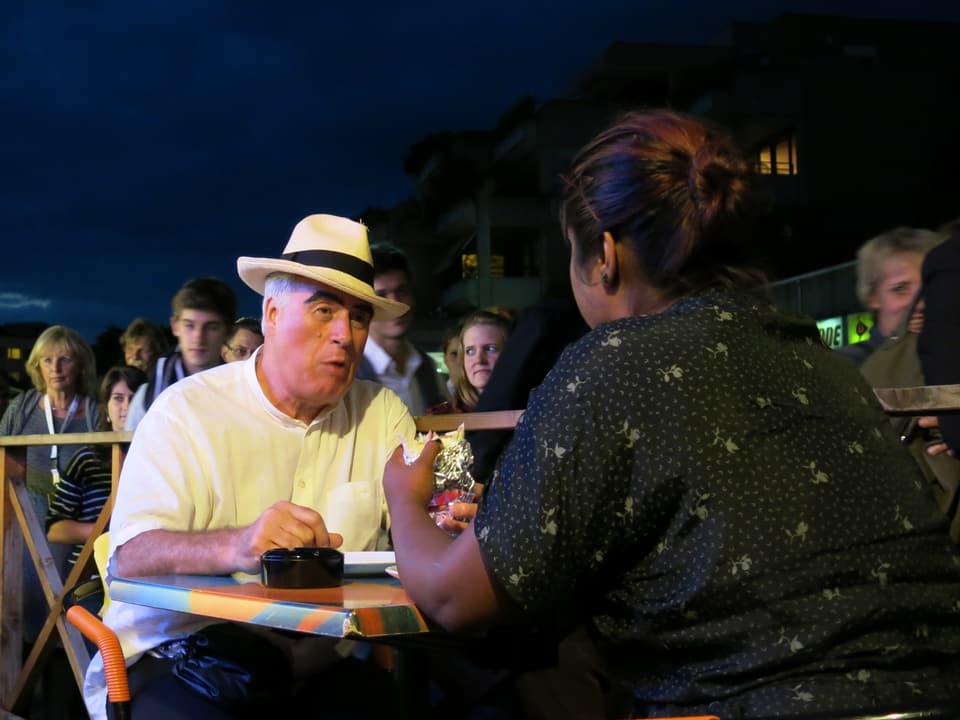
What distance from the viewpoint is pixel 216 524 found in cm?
277

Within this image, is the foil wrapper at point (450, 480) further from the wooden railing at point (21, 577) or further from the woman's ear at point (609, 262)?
the wooden railing at point (21, 577)

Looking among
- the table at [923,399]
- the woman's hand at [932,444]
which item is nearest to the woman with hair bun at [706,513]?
the table at [923,399]

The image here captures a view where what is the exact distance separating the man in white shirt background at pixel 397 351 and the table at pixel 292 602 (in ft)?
7.38

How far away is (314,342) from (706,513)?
1.55 metres

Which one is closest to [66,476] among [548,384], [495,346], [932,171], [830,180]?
[495,346]

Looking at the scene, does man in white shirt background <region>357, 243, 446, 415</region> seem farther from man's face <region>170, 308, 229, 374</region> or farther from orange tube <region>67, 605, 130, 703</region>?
orange tube <region>67, 605, 130, 703</region>

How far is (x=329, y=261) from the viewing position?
286cm

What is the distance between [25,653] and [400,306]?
3.60m

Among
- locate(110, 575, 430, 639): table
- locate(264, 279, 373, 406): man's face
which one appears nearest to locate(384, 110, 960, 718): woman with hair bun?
locate(110, 575, 430, 639): table

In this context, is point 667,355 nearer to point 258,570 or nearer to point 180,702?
point 258,570

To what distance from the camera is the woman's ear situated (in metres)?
1.72

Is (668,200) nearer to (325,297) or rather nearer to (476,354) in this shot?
(325,297)

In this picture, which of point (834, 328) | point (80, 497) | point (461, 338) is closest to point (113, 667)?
point (80, 497)

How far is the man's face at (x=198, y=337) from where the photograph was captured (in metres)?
5.04
